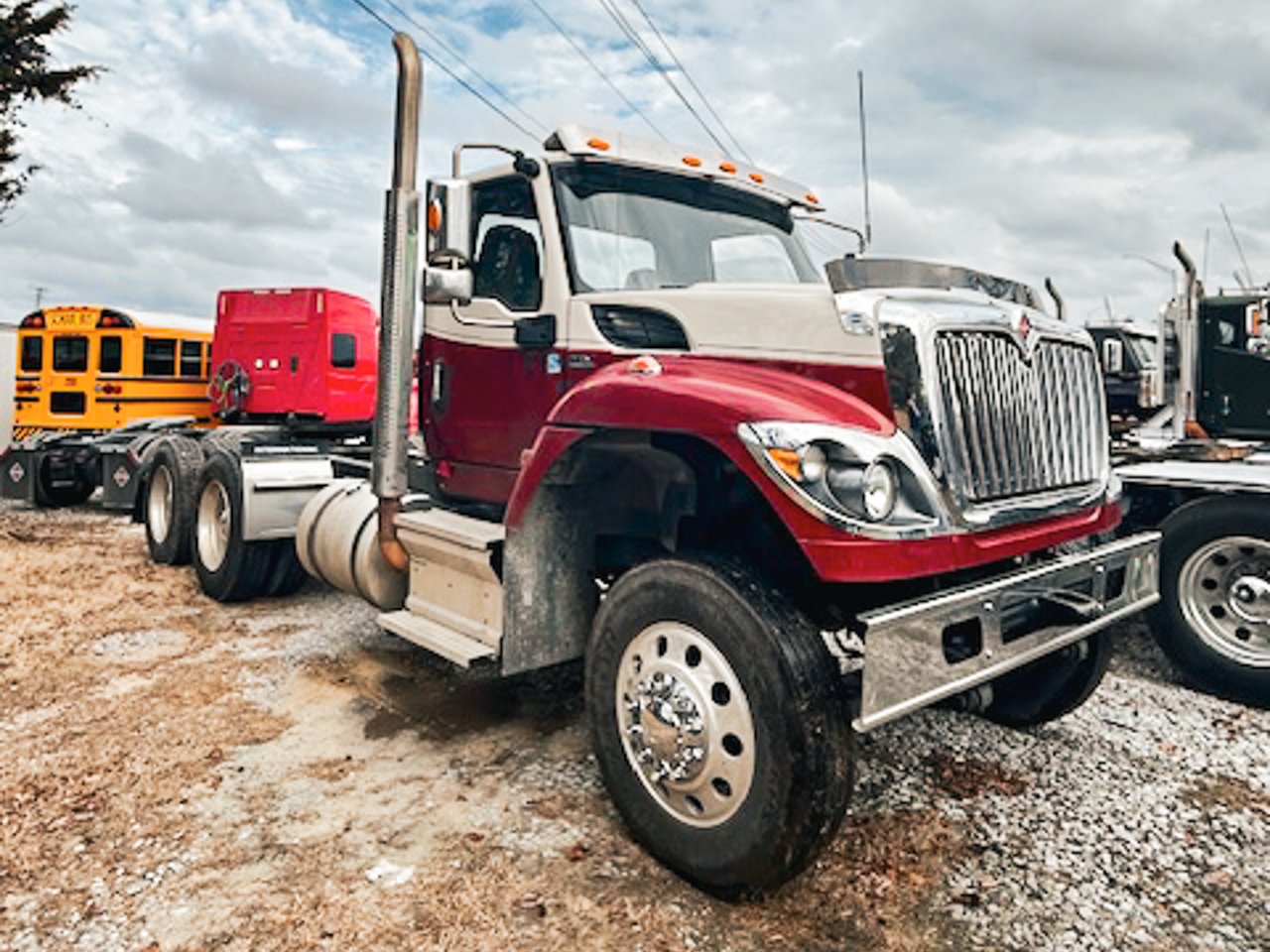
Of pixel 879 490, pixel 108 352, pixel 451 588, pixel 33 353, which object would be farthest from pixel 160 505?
pixel 33 353

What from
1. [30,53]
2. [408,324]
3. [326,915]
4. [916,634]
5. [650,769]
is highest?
[30,53]

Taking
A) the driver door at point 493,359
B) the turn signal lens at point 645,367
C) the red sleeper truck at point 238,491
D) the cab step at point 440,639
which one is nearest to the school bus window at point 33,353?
the red sleeper truck at point 238,491

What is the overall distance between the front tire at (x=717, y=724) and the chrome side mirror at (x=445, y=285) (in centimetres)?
150

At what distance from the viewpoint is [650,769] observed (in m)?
3.05

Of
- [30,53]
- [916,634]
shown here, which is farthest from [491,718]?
[30,53]

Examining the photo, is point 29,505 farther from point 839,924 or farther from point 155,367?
point 839,924

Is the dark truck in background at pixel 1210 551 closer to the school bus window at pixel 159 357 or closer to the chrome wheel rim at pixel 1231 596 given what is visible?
the chrome wheel rim at pixel 1231 596

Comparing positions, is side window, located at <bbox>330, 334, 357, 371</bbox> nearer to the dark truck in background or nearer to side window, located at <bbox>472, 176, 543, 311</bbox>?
A: side window, located at <bbox>472, 176, 543, 311</bbox>

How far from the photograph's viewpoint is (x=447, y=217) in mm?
3734

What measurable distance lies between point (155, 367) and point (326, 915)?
47.0ft

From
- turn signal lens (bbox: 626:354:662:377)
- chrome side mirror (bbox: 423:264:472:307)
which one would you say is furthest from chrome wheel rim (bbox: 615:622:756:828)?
chrome side mirror (bbox: 423:264:472:307)

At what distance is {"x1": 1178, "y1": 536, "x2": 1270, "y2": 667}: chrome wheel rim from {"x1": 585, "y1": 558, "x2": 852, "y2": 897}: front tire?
3397 mm

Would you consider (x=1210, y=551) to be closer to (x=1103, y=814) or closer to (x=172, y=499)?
(x=1103, y=814)

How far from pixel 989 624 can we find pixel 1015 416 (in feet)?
2.69
